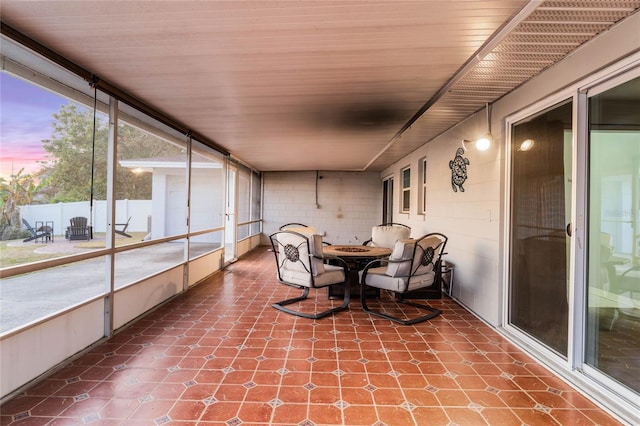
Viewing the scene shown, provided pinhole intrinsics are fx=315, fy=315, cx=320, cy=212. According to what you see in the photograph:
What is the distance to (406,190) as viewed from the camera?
731 centimetres

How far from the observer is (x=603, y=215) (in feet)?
6.90

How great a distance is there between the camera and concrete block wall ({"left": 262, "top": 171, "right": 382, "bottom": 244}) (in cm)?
1007

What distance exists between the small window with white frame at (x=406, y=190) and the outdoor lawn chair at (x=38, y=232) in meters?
6.14

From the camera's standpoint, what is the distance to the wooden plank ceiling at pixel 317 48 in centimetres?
181

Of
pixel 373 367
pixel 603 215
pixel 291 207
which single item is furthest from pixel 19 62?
pixel 291 207

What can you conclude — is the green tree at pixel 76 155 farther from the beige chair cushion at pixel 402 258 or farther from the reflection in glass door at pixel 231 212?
the reflection in glass door at pixel 231 212

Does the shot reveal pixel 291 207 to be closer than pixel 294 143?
No

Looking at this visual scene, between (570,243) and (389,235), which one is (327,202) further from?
(570,243)

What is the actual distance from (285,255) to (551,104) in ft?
9.69

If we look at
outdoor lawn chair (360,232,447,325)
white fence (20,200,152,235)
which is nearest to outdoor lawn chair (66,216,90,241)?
white fence (20,200,152,235)

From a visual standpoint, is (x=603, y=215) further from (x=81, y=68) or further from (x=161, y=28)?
(x=81, y=68)

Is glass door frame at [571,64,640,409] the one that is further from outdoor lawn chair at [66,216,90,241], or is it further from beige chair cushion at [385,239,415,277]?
outdoor lawn chair at [66,216,90,241]

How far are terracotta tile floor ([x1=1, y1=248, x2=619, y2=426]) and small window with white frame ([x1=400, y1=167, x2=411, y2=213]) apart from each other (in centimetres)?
406

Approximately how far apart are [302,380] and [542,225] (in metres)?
2.36
